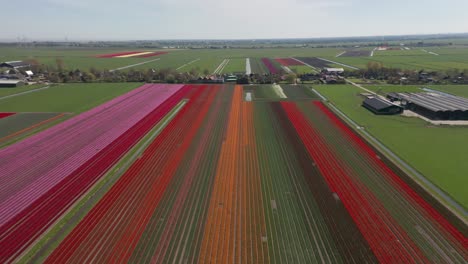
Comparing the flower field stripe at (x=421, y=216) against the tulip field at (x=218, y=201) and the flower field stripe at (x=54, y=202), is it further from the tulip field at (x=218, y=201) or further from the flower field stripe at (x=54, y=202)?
the flower field stripe at (x=54, y=202)

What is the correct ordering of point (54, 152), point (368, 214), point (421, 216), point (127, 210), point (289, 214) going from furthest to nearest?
point (54, 152) < point (127, 210) < point (368, 214) < point (289, 214) < point (421, 216)

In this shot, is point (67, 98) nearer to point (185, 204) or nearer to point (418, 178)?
point (185, 204)

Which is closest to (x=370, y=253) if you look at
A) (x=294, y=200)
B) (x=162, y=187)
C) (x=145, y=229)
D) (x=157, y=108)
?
(x=294, y=200)

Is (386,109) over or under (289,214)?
over

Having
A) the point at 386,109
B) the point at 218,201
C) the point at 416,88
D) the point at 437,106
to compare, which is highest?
the point at 437,106

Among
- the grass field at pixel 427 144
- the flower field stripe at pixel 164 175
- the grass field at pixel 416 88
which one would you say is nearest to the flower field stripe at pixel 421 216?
the grass field at pixel 427 144

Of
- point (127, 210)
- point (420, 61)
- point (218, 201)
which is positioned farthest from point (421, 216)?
point (420, 61)

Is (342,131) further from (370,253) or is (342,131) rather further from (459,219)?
(370,253)
